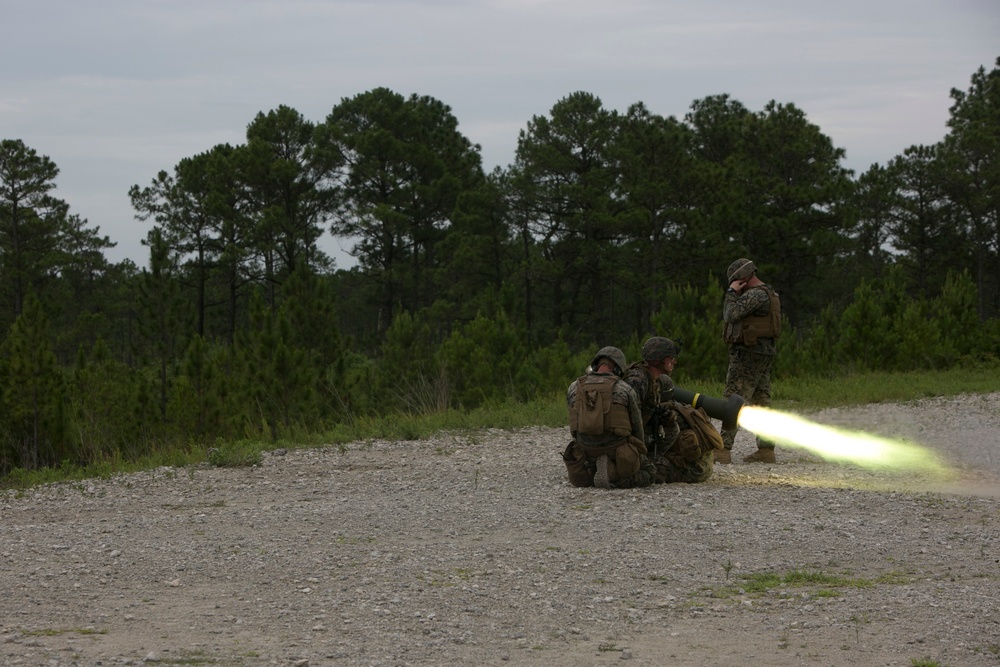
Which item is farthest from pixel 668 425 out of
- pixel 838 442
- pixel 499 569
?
pixel 838 442

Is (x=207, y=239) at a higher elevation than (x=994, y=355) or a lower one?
higher

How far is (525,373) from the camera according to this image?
2067cm

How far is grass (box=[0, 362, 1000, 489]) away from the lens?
11812 mm

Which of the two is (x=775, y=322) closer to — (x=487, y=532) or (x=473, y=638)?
(x=487, y=532)

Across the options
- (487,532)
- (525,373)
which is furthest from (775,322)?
(525,373)

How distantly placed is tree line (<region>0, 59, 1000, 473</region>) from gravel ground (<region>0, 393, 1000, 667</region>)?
7.58 meters

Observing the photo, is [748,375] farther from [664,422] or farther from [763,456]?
[664,422]

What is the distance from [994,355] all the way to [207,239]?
36.4 meters

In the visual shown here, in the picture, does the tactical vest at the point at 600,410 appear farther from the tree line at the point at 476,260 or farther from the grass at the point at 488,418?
the tree line at the point at 476,260

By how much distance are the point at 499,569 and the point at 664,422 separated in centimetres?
358

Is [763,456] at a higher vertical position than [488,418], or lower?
lower

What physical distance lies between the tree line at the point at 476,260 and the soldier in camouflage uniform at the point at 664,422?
7441mm

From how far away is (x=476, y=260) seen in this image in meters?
45.1

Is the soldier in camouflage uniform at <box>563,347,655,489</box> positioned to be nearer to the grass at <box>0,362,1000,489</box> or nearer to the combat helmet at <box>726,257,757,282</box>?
the combat helmet at <box>726,257,757,282</box>
